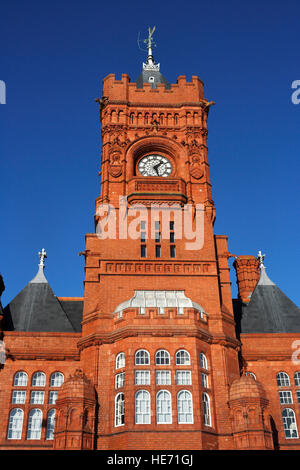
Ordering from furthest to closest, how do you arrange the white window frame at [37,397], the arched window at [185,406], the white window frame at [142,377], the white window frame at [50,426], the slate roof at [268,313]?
the slate roof at [268,313] < the white window frame at [37,397] < the white window frame at [50,426] < the white window frame at [142,377] < the arched window at [185,406]

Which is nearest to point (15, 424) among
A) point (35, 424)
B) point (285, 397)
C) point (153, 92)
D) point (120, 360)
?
point (35, 424)

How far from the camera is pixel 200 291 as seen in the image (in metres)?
38.5

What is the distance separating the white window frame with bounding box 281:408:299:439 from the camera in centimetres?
3731

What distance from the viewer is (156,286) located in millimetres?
38438

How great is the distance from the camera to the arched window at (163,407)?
31.7 meters

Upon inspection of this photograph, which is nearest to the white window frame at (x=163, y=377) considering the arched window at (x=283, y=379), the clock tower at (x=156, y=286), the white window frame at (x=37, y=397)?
the clock tower at (x=156, y=286)

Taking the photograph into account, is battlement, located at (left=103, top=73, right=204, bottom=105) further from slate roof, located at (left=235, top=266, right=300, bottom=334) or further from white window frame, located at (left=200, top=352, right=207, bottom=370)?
white window frame, located at (left=200, top=352, right=207, bottom=370)

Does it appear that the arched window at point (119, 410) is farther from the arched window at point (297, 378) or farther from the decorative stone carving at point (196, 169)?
the decorative stone carving at point (196, 169)

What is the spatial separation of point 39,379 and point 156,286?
10646 millimetres

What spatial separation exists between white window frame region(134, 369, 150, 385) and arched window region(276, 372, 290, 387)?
11868mm

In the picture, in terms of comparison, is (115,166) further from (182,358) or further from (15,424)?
(15,424)

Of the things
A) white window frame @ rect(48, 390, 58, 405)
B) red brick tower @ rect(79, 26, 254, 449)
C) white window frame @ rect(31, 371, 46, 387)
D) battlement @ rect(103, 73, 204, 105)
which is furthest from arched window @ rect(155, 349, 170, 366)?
battlement @ rect(103, 73, 204, 105)

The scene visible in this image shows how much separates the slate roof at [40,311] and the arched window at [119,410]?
9.61 metres
